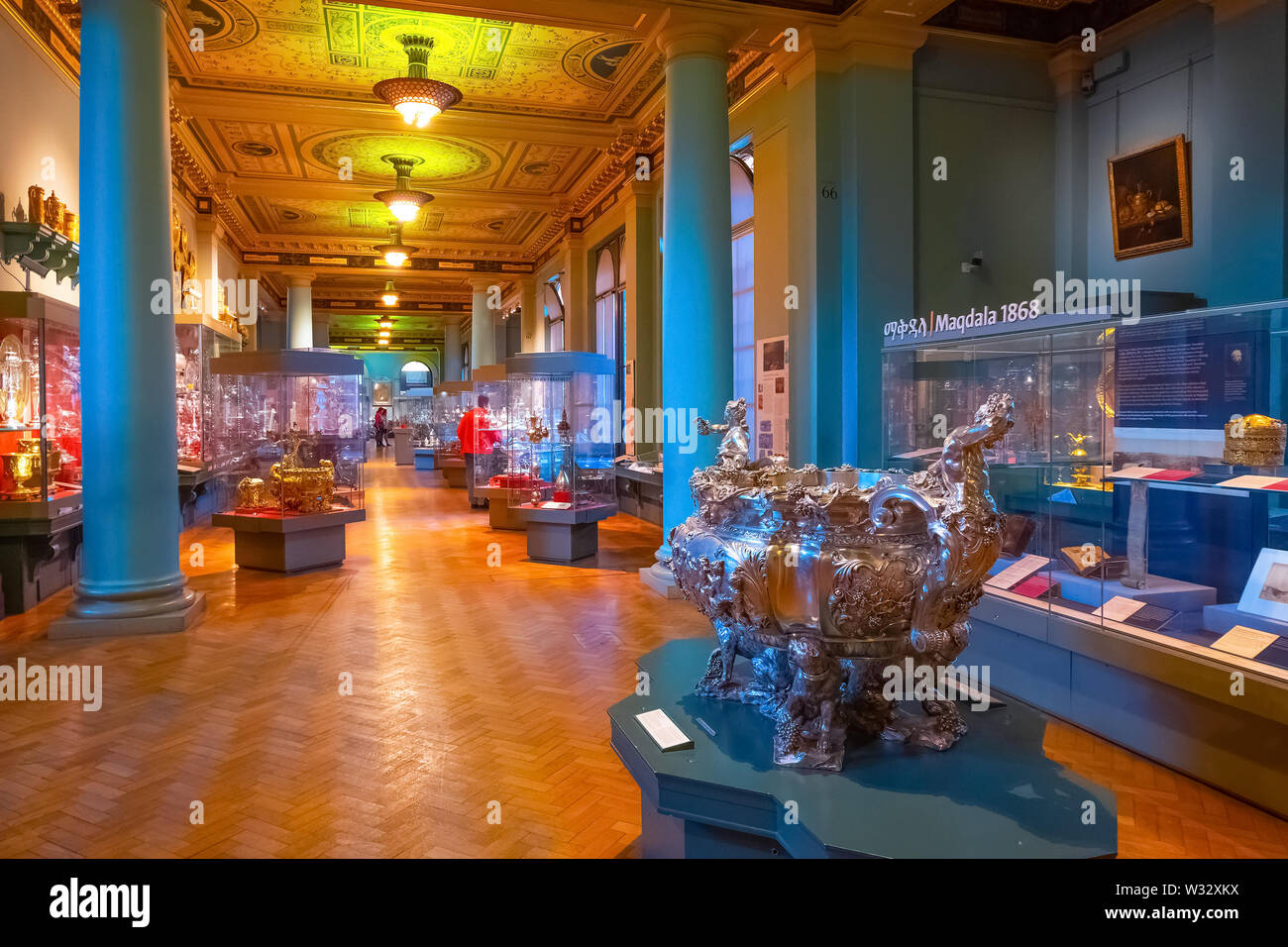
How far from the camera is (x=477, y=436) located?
1252 cm

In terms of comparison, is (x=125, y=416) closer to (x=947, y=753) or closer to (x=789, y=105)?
(x=947, y=753)

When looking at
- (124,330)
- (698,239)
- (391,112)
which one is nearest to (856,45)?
(698,239)

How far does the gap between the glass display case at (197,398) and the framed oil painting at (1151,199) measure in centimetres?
956

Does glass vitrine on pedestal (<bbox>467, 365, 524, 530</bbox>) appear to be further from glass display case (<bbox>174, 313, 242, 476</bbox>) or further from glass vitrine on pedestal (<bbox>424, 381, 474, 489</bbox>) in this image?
glass display case (<bbox>174, 313, 242, 476</bbox>)

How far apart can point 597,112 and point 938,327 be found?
6557 mm

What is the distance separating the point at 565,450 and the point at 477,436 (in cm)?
368

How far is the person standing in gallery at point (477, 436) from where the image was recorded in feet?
39.0

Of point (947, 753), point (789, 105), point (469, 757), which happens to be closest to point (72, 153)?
point (789, 105)

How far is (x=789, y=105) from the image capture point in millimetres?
7934

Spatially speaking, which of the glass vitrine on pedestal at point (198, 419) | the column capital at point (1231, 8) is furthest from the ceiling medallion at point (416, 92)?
the column capital at point (1231, 8)

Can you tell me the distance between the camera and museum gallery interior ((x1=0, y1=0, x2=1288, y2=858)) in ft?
6.96

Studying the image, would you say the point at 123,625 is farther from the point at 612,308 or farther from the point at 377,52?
the point at 612,308

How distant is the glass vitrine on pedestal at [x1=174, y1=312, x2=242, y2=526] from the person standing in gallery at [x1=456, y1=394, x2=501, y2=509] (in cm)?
326

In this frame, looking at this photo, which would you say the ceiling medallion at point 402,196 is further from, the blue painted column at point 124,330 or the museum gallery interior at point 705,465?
the blue painted column at point 124,330
